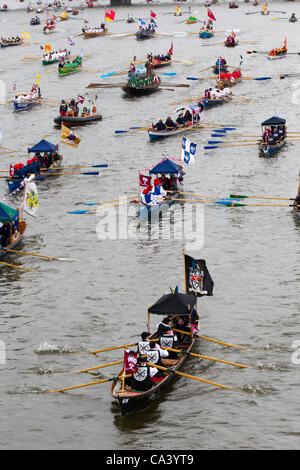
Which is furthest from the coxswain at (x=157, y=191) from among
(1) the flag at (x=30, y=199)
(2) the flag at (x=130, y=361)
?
(2) the flag at (x=130, y=361)

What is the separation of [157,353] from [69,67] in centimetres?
6980

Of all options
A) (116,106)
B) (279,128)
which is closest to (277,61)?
(116,106)

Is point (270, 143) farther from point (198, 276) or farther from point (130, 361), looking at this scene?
point (130, 361)

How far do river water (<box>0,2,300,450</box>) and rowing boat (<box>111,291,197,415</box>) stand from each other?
52 centimetres

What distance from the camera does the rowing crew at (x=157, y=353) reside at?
22.4 m

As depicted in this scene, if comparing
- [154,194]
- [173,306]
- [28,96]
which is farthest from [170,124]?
[173,306]

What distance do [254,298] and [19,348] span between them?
10516mm

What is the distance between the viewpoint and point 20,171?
46.9m

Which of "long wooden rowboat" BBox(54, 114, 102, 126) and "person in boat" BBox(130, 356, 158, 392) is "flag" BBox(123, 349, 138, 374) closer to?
"person in boat" BBox(130, 356, 158, 392)

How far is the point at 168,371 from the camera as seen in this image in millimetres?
23828

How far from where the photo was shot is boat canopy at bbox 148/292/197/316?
2504 centimetres

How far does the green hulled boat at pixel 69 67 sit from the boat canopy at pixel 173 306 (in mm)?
65859

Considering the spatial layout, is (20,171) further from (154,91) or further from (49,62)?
(49,62)

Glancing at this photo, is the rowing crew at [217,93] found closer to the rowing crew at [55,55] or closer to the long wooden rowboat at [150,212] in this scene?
the long wooden rowboat at [150,212]
